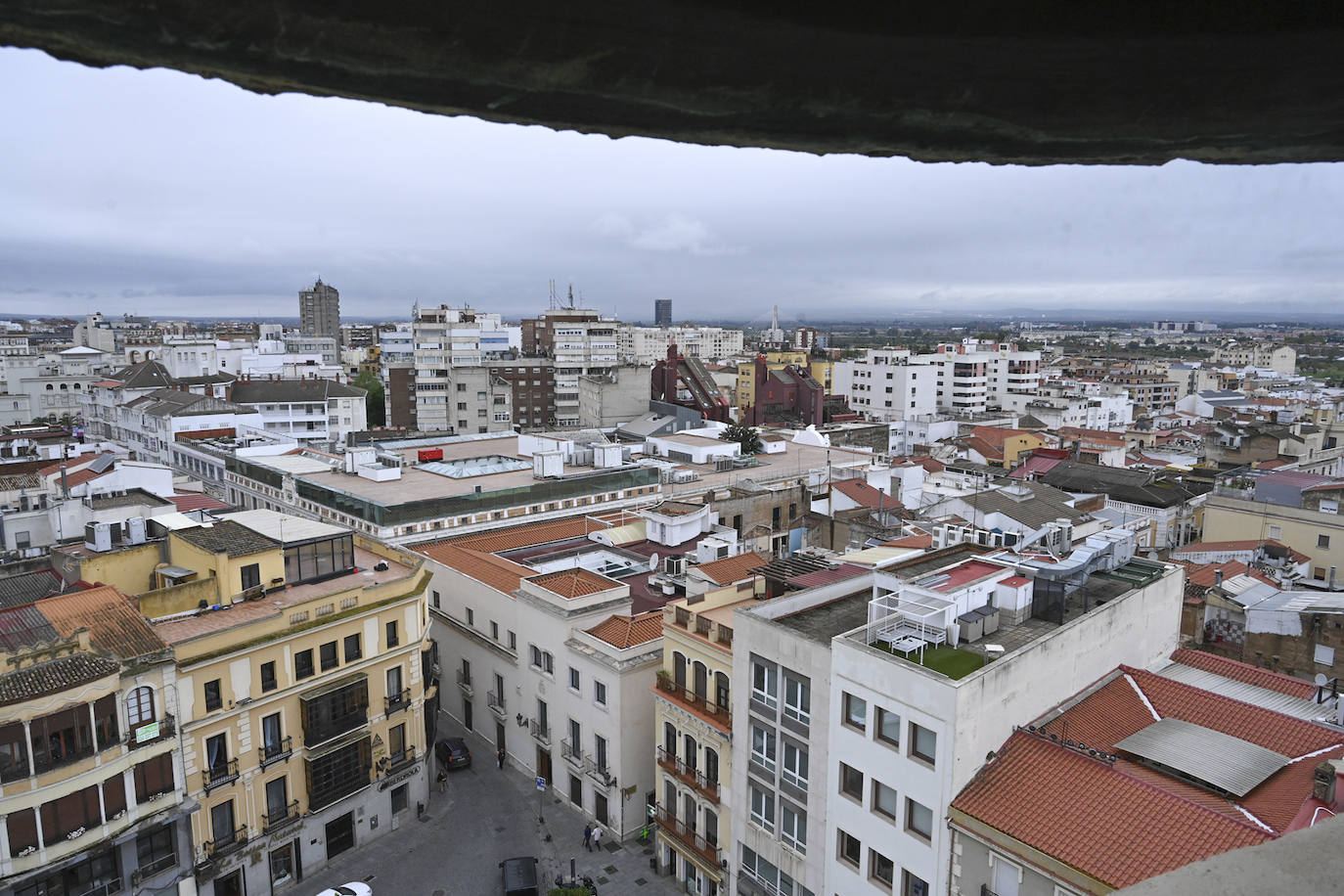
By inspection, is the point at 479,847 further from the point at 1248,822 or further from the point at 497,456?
the point at 497,456

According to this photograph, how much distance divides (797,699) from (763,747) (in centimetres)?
194

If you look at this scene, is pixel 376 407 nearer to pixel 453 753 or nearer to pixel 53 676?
pixel 453 753

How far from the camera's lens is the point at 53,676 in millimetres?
17578

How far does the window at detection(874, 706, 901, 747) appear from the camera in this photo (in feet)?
53.0

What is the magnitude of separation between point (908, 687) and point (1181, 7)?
48.1 feet

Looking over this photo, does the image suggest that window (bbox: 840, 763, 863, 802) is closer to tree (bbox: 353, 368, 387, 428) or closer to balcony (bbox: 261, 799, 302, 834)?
balcony (bbox: 261, 799, 302, 834)

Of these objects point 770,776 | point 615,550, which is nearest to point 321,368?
point 615,550

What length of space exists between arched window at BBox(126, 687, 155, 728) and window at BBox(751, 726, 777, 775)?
13595mm

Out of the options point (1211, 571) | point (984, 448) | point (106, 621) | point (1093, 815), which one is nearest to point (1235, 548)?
point (1211, 571)

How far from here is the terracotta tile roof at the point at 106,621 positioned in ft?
62.8

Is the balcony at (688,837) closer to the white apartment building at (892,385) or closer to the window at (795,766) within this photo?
the window at (795,766)

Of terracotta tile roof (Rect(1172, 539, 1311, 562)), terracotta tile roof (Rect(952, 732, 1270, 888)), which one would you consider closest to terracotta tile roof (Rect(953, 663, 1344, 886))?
terracotta tile roof (Rect(952, 732, 1270, 888))

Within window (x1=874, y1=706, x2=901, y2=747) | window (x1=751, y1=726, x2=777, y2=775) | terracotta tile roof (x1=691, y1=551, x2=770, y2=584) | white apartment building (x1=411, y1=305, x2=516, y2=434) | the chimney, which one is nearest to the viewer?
the chimney

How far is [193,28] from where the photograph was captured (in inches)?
79.1
